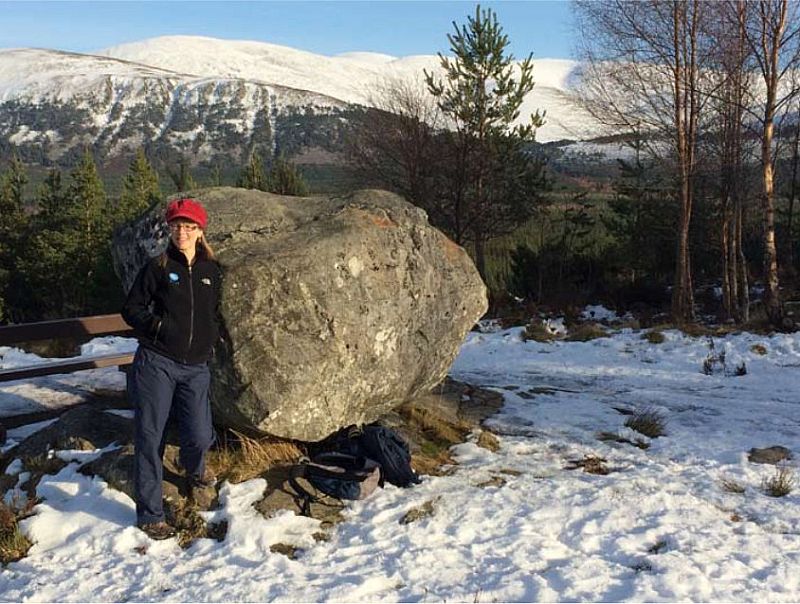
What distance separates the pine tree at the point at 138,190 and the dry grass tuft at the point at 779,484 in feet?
98.9

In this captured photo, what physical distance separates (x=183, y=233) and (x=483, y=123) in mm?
16298

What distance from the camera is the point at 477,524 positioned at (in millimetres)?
4395

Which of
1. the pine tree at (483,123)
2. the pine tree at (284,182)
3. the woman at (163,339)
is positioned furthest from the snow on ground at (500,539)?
the pine tree at (284,182)

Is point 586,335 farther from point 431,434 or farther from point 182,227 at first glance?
point 182,227

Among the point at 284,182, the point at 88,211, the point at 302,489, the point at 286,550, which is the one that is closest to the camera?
the point at 286,550

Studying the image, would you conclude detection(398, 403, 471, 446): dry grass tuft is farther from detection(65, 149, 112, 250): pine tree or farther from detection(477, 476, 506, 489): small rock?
detection(65, 149, 112, 250): pine tree

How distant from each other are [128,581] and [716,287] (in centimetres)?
2032

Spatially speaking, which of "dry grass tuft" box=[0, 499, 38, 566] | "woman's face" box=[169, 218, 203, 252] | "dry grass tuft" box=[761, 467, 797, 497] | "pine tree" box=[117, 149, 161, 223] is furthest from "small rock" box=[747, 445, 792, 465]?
"pine tree" box=[117, 149, 161, 223]

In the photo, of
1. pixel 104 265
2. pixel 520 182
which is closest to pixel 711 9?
pixel 520 182

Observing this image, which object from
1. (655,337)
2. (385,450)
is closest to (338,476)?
(385,450)

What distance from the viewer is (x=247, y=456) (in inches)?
204

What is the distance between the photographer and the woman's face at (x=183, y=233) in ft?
14.0

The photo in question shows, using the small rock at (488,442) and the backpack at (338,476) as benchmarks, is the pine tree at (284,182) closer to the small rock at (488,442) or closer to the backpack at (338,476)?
the small rock at (488,442)

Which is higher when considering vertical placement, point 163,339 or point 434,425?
point 163,339
